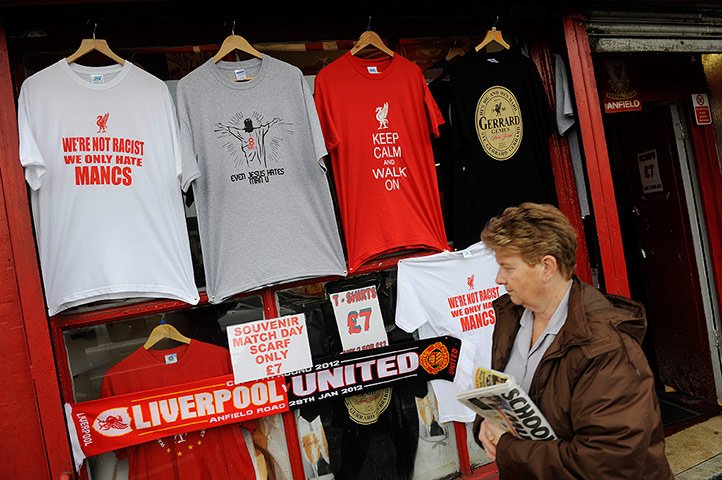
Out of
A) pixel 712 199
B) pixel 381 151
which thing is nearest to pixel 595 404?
pixel 381 151

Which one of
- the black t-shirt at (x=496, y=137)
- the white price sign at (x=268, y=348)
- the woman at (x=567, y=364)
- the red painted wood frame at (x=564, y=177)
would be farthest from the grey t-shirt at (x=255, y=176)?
the red painted wood frame at (x=564, y=177)

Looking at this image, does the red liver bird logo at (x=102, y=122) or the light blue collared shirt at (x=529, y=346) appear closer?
the light blue collared shirt at (x=529, y=346)

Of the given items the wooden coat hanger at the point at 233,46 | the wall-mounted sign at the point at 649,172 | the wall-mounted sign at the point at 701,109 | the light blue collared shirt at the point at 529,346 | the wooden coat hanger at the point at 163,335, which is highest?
the wooden coat hanger at the point at 233,46

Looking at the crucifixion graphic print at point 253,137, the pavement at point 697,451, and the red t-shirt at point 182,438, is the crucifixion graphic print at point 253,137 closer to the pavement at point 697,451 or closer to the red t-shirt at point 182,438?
the red t-shirt at point 182,438

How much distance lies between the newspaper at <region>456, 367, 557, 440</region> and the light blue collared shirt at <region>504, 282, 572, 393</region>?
0.16m

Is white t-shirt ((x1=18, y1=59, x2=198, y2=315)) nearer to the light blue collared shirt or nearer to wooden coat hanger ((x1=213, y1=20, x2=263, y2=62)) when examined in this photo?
wooden coat hanger ((x1=213, y1=20, x2=263, y2=62))

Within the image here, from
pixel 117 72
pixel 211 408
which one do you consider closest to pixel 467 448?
pixel 211 408

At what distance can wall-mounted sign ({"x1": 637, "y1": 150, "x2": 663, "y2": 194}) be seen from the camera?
206 inches

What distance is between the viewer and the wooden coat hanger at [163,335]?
2969mm

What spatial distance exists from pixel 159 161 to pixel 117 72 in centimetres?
55

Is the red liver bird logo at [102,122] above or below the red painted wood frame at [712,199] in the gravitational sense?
above

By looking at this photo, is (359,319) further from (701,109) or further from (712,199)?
(701,109)

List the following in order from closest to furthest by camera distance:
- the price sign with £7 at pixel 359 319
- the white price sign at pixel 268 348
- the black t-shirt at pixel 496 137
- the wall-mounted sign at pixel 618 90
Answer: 1. the white price sign at pixel 268 348
2. the price sign with £7 at pixel 359 319
3. the black t-shirt at pixel 496 137
4. the wall-mounted sign at pixel 618 90

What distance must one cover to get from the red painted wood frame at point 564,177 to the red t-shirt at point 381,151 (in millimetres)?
1146
